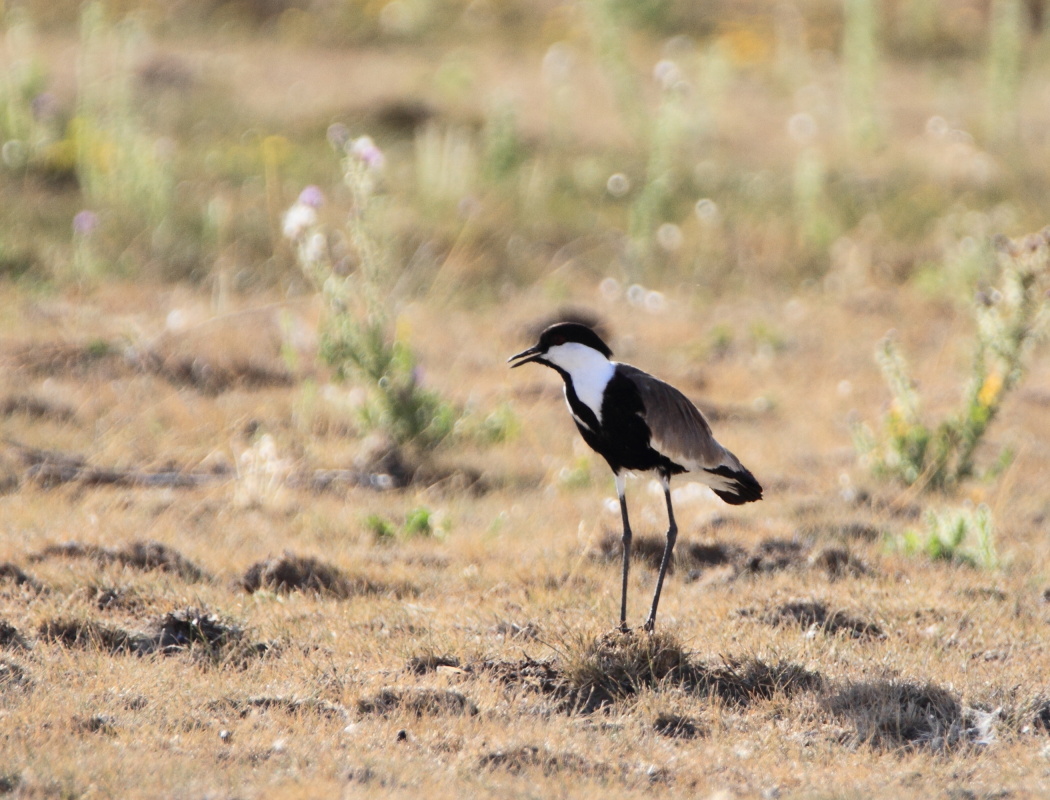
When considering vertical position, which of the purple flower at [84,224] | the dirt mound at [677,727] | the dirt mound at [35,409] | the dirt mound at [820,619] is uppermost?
the purple flower at [84,224]

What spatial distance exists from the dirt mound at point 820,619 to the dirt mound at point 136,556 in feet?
8.31

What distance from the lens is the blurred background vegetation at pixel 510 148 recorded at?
1111 cm

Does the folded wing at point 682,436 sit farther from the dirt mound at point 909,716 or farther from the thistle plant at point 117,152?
the thistle plant at point 117,152

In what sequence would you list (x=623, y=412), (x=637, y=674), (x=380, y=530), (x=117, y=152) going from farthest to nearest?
1. (x=117, y=152)
2. (x=380, y=530)
3. (x=623, y=412)
4. (x=637, y=674)

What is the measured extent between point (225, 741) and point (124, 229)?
25.1ft

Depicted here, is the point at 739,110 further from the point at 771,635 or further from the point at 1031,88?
the point at 771,635

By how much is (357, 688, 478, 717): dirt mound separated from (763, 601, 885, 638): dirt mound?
1.59 meters

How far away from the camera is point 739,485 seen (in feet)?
18.4

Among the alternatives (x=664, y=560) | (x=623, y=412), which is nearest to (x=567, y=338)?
(x=623, y=412)

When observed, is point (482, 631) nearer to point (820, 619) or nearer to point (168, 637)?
point (168, 637)

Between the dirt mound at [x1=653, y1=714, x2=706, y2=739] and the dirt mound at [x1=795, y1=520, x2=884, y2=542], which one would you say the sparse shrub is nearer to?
the dirt mound at [x1=795, y1=520, x2=884, y2=542]

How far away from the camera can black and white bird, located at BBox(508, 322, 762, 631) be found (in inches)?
205

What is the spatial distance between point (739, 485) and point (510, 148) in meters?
7.67

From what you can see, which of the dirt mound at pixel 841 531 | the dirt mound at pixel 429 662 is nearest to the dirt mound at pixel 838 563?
the dirt mound at pixel 841 531
